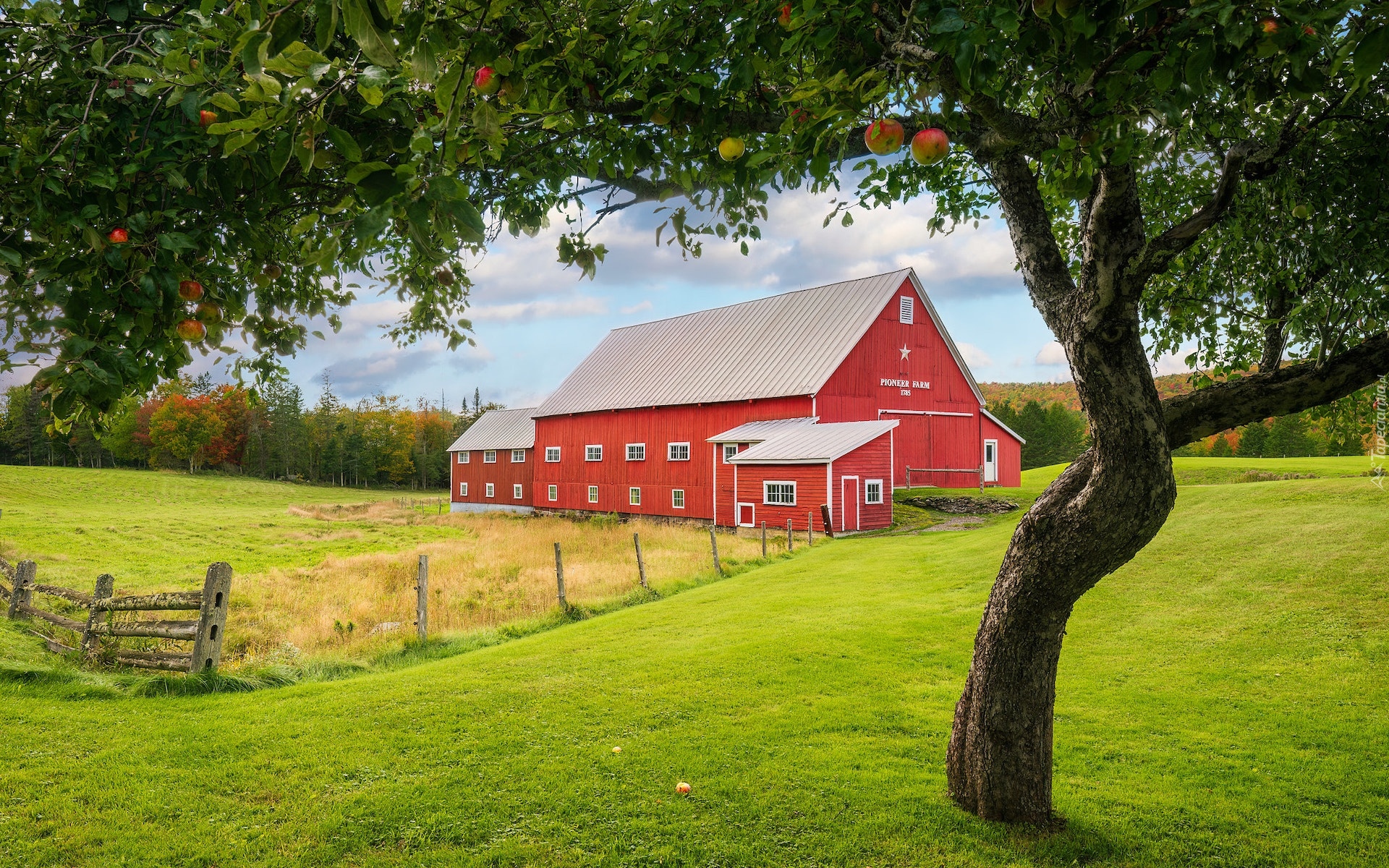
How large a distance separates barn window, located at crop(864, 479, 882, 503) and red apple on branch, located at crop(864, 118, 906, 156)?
21100 mm

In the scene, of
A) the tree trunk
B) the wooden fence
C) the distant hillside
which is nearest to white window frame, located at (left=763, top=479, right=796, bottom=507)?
the wooden fence

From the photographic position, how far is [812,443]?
23406 millimetres

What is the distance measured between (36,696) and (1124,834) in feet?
31.1

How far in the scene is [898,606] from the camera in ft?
37.8

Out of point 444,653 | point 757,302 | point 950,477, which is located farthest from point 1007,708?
point 757,302

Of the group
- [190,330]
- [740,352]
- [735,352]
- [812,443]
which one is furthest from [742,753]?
[735,352]

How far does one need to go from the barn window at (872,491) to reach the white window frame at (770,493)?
226cm

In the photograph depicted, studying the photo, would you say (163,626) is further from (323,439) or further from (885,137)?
(323,439)

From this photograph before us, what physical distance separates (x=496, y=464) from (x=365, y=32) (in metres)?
42.0

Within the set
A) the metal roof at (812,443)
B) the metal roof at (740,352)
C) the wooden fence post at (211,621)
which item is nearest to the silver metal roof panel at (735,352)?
the metal roof at (740,352)

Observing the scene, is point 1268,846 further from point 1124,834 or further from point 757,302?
point 757,302

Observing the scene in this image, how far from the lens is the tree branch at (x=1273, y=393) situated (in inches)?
153

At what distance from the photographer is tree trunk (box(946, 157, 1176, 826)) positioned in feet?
11.8

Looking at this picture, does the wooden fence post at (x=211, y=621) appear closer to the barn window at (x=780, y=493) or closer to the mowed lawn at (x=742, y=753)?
the mowed lawn at (x=742, y=753)
